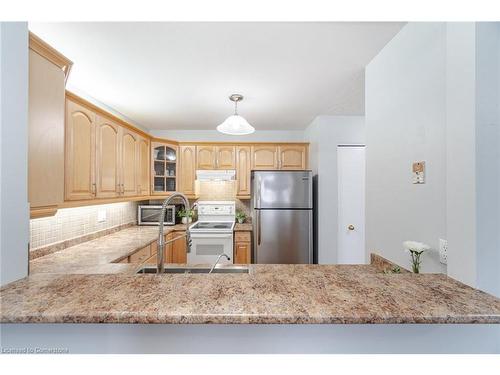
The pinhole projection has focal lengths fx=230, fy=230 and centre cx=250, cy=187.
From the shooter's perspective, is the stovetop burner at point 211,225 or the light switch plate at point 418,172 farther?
the stovetop burner at point 211,225

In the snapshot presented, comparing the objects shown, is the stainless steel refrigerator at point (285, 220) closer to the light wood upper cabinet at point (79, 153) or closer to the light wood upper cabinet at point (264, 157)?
the light wood upper cabinet at point (264, 157)

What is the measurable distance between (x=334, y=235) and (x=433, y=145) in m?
2.07

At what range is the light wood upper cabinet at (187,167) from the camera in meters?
3.60

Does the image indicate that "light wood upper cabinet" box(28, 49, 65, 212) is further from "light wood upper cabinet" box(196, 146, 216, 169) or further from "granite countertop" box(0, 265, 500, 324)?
"light wood upper cabinet" box(196, 146, 216, 169)

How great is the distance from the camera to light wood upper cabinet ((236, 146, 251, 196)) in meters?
3.59

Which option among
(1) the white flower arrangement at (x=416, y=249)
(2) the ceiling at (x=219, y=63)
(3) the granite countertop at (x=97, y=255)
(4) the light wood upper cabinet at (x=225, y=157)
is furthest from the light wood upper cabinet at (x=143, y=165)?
(1) the white flower arrangement at (x=416, y=249)

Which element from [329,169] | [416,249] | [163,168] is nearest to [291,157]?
[329,169]

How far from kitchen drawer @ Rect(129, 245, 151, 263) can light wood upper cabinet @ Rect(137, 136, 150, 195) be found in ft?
2.72

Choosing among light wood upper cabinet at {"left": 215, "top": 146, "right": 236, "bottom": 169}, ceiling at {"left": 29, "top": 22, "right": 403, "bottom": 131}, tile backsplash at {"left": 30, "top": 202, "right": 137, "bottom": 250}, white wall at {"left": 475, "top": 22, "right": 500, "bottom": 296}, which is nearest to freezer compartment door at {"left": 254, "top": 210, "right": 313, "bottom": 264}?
light wood upper cabinet at {"left": 215, "top": 146, "right": 236, "bottom": 169}

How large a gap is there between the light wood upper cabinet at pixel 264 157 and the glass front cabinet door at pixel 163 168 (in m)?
1.24

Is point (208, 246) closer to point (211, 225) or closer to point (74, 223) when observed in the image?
point (211, 225)
